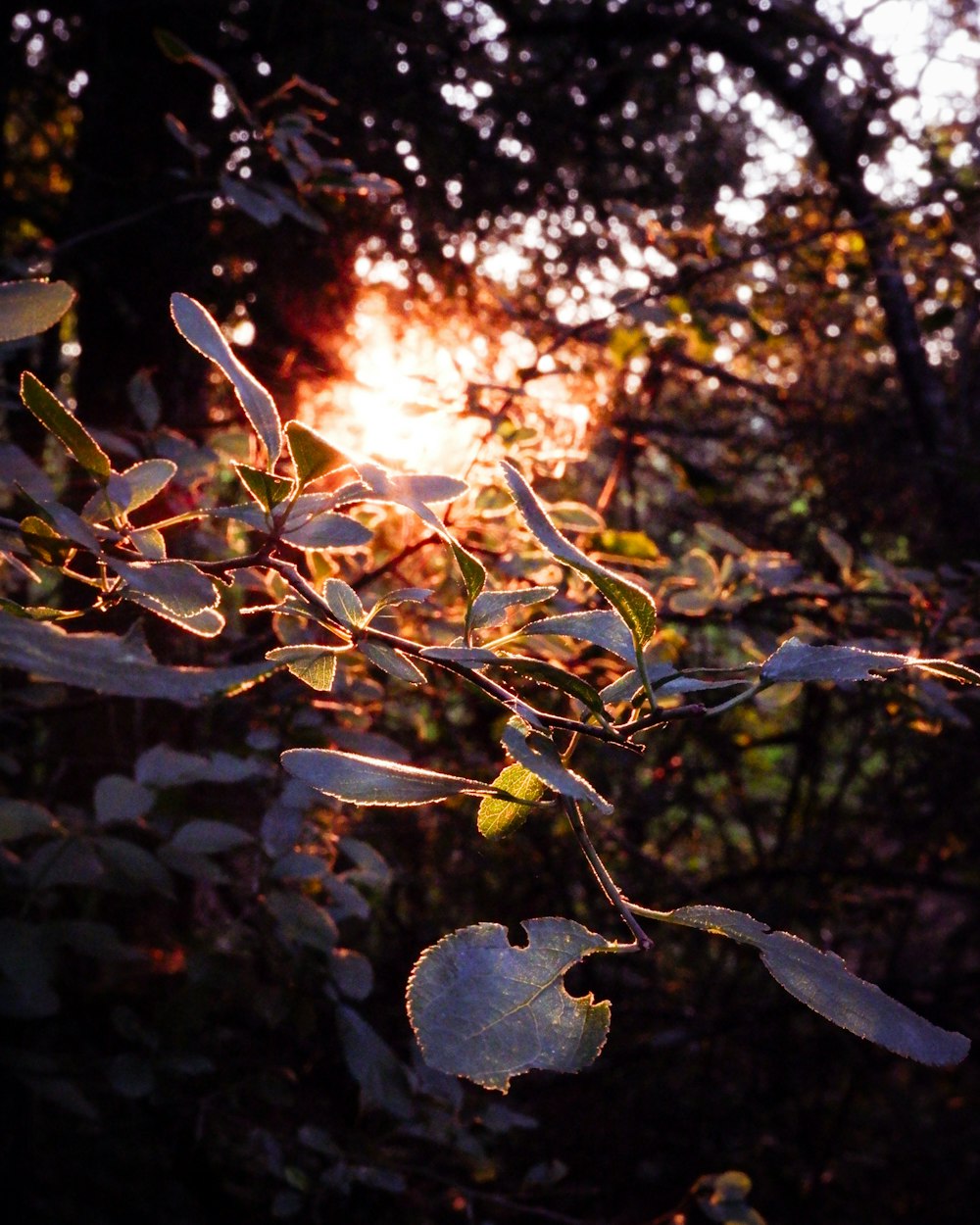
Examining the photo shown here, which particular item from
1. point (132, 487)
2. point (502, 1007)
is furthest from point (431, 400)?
point (502, 1007)

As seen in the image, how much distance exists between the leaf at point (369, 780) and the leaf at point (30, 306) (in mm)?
244

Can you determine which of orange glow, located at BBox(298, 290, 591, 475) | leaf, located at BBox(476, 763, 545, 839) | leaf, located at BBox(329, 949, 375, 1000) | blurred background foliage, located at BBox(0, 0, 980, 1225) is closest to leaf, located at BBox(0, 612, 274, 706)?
leaf, located at BBox(476, 763, 545, 839)

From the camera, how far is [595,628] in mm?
440

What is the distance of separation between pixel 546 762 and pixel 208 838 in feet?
2.80

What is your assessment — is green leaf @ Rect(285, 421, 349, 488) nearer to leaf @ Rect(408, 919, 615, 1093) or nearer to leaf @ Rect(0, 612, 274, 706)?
leaf @ Rect(0, 612, 274, 706)

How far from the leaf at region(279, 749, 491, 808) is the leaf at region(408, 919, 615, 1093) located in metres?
0.05

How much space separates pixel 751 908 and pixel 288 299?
1.59 m

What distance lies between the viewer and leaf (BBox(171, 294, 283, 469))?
1.41 ft

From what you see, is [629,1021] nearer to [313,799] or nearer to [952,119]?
[313,799]

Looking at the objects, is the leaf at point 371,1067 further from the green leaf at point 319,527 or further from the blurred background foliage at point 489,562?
the green leaf at point 319,527

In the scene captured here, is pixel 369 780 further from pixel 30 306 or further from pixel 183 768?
pixel 183 768

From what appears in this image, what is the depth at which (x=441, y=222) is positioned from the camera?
225cm

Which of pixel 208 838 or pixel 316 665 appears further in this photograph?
pixel 208 838

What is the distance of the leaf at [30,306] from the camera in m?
0.49
